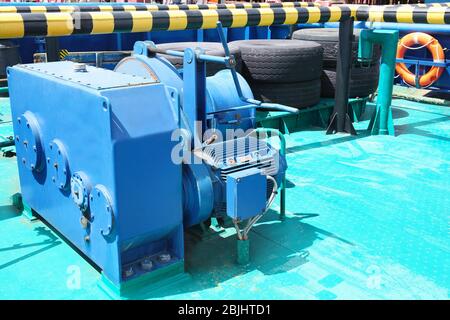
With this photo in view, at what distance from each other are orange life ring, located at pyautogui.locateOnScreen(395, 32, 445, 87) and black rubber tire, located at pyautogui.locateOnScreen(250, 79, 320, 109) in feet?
8.01

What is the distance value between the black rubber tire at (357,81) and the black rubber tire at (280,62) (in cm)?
56

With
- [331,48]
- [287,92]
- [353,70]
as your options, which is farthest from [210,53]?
[353,70]

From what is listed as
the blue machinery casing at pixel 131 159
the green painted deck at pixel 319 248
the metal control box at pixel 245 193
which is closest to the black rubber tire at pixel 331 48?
the green painted deck at pixel 319 248

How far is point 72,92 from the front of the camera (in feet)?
9.25

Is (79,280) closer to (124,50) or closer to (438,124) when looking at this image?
(438,124)

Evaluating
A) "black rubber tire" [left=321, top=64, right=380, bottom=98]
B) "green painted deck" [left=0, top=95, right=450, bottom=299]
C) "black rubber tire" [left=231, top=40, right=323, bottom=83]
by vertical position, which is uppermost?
"black rubber tire" [left=231, top=40, right=323, bottom=83]

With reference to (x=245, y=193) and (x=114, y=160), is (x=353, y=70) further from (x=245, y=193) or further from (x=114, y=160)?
(x=114, y=160)

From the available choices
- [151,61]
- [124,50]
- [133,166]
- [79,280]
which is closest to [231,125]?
[151,61]

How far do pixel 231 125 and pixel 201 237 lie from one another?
0.79 metres

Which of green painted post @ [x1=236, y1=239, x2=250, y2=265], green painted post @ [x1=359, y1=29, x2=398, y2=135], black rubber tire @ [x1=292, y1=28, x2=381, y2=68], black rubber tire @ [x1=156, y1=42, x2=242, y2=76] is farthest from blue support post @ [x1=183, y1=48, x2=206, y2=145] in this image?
black rubber tire @ [x1=292, y1=28, x2=381, y2=68]

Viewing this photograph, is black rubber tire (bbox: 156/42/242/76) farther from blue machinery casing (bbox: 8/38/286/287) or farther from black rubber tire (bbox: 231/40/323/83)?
blue machinery casing (bbox: 8/38/286/287)

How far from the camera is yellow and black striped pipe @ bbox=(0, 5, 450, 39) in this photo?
11.7 feet

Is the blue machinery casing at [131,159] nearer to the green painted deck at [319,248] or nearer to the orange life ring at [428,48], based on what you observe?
the green painted deck at [319,248]

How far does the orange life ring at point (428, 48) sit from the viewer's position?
7570 mm
